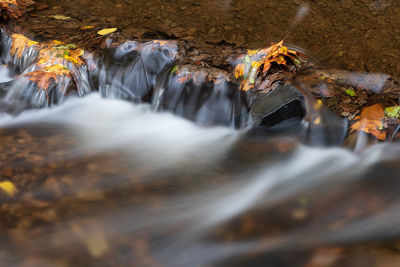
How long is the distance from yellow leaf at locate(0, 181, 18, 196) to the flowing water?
1.4 inches

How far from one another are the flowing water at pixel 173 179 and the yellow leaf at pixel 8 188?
0.12ft

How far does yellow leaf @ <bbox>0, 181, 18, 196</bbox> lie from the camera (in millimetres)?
2777

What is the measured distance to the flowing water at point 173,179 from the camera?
Result: 2436mm

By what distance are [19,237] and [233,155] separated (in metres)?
1.75

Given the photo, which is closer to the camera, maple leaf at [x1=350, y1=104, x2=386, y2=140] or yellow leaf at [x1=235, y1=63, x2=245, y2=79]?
maple leaf at [x1=350, y1=104, x2=386, y2=140]

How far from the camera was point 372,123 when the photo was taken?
122 inches

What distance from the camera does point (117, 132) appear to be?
3.62 meters

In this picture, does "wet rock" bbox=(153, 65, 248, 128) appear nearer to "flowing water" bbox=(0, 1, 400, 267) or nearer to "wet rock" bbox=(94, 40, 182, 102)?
"flowing water" bbox=(0, 1, 400, 267)

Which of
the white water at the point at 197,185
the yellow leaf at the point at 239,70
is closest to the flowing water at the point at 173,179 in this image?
the white water at the point at 197,185

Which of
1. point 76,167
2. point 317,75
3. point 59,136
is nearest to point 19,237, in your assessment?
point 76,167

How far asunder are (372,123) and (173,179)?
1.72 metres

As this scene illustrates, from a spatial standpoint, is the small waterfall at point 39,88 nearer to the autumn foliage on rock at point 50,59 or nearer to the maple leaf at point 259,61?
the autumn foliage on rock at point 50,59

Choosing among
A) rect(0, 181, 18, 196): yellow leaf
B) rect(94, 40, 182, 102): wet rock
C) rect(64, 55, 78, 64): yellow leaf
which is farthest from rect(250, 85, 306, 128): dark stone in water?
rect(0, 181, 18, 196): yellow leaf

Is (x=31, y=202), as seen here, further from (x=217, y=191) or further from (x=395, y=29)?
(x=395, y=29)
